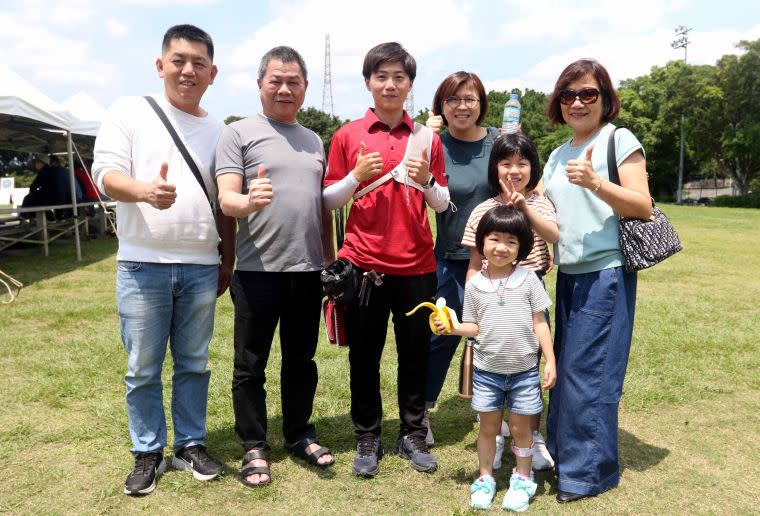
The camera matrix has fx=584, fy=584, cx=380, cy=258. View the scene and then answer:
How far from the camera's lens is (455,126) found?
3.42 meters

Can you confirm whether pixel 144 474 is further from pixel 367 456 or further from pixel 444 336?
pixel 444 336

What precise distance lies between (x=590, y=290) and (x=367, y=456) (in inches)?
57.4

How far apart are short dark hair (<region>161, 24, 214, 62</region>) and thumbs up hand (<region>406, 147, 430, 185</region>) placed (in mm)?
1156

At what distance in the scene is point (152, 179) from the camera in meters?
2.76

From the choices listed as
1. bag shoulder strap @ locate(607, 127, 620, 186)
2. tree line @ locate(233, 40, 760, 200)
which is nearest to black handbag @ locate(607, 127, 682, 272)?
bag shoulder strap @ locate(607, 127, 620, 186)

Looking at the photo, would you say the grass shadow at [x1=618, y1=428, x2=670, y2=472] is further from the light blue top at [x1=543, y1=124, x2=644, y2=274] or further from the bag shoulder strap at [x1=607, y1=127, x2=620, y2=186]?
the bag shoulder strap at [x1=607, y1=127, x2=620, y2=186]

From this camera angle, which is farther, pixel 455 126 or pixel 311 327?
pixel 455 126

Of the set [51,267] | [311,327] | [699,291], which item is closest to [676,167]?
[699,291]

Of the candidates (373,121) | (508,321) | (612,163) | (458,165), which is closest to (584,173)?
(612,163)

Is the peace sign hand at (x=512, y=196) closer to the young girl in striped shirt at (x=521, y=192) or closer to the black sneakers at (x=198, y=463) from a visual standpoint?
the young girl in striped shirt at (x=521, y=192)

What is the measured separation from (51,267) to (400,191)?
897cm

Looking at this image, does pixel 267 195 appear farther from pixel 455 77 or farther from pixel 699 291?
pixel 699 291

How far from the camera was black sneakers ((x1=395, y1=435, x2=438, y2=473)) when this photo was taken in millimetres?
3133

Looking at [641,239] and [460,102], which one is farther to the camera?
[460,102]
